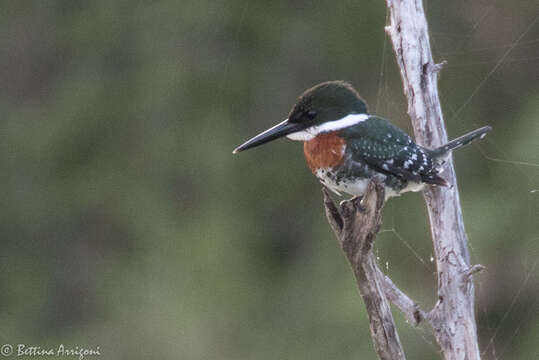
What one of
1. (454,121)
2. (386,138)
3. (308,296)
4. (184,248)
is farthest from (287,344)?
(386,138)

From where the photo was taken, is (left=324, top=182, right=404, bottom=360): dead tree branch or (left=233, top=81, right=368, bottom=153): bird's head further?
(left=233, top=81, right=368, bottom=153): bird's head

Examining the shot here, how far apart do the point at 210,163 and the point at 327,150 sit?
183cm

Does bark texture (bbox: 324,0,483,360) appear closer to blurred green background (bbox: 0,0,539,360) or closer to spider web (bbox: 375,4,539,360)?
spider web (bbox: 375,4,539,360)

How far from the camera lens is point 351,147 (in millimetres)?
2605

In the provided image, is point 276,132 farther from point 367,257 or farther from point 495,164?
point 495,164

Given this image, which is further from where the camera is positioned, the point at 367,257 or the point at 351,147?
the point at 351,147

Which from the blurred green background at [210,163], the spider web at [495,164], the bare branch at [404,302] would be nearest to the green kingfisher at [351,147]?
the bare branch at [404,302]

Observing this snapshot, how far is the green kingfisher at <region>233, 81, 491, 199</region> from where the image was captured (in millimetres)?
2574

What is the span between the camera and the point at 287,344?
4.26 m

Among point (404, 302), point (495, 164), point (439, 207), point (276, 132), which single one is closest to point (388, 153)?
point (439, 207)

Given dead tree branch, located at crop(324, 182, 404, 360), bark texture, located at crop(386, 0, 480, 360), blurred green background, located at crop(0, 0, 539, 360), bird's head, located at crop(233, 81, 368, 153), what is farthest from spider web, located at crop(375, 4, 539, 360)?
dead tree branch, located at crop(324, 182, 404, 360)

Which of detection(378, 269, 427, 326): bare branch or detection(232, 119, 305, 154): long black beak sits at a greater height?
detection(232, 119, 305, 154): long black beak

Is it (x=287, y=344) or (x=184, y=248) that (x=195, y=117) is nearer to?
(x=184, y=248)

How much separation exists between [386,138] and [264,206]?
74.6 inches
